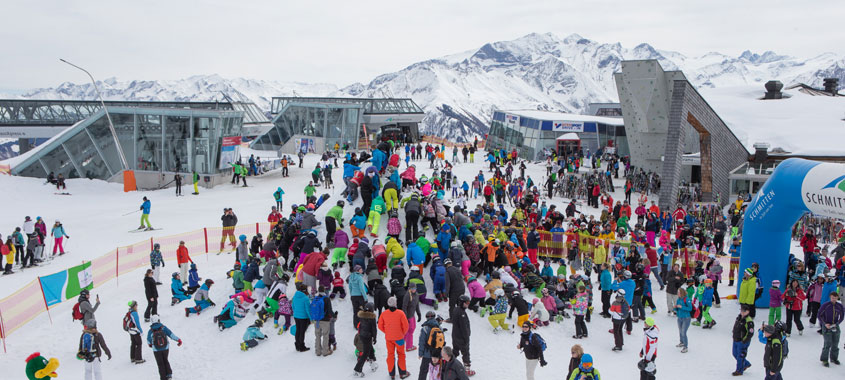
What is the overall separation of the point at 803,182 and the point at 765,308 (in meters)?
3.15

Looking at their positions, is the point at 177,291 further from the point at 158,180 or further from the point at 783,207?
the point at 158,180

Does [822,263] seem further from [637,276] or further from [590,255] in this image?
[590,255]

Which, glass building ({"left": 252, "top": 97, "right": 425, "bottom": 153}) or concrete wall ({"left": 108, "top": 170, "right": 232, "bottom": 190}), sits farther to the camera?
glass building ({"left": 252, "top": 97, "right": 425, "bottom": 153})

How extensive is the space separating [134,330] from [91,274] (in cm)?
581

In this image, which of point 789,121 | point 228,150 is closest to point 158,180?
point 228,150

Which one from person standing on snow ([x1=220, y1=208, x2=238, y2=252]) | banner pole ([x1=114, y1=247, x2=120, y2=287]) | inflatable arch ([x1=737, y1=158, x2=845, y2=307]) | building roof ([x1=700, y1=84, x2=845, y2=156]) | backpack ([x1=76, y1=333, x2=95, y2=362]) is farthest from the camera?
building roof ([x1=700, y1=84, x2=845, y2=156])

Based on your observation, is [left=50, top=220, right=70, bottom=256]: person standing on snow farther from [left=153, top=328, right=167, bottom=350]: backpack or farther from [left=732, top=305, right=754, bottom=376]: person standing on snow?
[left=732, top=305, right=754, bottom=376]: person standing on snow

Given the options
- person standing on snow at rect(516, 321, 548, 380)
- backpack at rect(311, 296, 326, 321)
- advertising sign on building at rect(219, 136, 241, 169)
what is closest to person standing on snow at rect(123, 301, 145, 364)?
backpack at rect(311, 296, 326, 321)

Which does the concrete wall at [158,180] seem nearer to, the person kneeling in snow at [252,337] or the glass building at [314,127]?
the glass building at [314,127]

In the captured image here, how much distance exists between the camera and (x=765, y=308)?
13.6 metres

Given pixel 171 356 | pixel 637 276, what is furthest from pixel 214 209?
pixel 637 276

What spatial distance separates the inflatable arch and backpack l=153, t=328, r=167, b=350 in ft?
40.8

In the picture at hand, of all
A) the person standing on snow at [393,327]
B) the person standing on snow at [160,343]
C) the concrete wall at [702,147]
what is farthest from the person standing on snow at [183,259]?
the concrete wall at [702,147]

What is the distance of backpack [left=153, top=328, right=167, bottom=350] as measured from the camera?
33.3 ft
